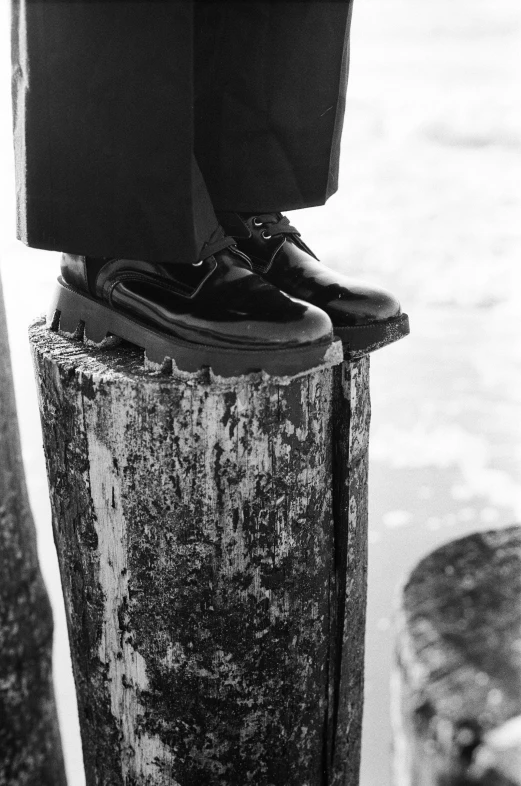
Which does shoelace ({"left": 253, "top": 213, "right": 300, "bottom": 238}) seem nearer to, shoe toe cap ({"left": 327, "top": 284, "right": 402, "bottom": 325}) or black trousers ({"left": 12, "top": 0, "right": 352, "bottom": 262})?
black trousers ({"left": 12, "top": 0, "right": 352, "bottom": 262})

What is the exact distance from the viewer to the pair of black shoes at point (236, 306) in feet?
3.73

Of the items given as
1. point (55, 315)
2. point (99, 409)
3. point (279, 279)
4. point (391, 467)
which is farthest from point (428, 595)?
point (391, 467)

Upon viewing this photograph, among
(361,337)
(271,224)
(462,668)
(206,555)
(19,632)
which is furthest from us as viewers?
(19,632)

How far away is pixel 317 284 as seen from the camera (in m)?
1.38

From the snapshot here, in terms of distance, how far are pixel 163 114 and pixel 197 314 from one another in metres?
0.29

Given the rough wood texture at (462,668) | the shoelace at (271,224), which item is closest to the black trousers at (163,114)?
the shoelace at (271,224)

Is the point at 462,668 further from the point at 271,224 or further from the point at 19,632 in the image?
the point at 19,632

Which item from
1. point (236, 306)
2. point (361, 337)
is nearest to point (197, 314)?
point (236, 306)

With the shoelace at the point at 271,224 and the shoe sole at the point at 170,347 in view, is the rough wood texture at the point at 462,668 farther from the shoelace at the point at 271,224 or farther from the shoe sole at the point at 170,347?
the shoelace at the point at 271,224

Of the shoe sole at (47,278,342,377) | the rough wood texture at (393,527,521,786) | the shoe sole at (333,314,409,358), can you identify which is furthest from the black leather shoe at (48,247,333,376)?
the rough wood texture at (393,527,521,786)

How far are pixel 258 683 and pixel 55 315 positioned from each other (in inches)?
27.0

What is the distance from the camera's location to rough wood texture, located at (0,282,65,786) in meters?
1.59

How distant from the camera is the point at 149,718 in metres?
1.24

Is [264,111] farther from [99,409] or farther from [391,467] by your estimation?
[391,467]
